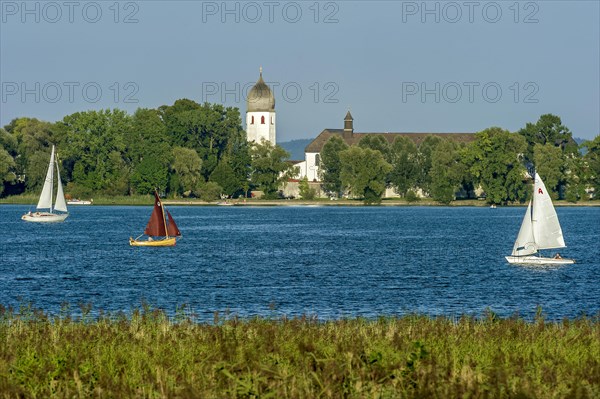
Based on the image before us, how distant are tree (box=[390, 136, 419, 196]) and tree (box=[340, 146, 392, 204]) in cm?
506

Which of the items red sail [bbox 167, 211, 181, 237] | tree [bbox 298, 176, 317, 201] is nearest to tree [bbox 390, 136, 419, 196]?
tree [bbox 298, 176, 317, 201]

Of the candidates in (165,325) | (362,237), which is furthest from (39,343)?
(362,237)

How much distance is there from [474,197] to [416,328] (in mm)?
167013

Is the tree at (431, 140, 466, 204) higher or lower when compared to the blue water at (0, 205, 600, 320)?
higher

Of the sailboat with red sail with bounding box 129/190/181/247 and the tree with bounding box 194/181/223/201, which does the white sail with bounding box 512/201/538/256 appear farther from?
the tree with bounding box 194/181/223/201

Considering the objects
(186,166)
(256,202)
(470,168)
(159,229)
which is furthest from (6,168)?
(159,229)

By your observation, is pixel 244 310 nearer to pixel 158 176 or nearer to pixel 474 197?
pixel 158 176

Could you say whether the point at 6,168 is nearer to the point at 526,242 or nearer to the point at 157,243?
the point at 157,243

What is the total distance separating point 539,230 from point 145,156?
12012 cm

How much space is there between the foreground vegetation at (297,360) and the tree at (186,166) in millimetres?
145682

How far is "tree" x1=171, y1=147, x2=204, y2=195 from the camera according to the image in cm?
16662

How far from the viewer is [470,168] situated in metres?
167

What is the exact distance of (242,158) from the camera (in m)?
174

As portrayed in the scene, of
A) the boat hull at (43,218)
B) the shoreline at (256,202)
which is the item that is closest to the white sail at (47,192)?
the boat hull at (43,218)
